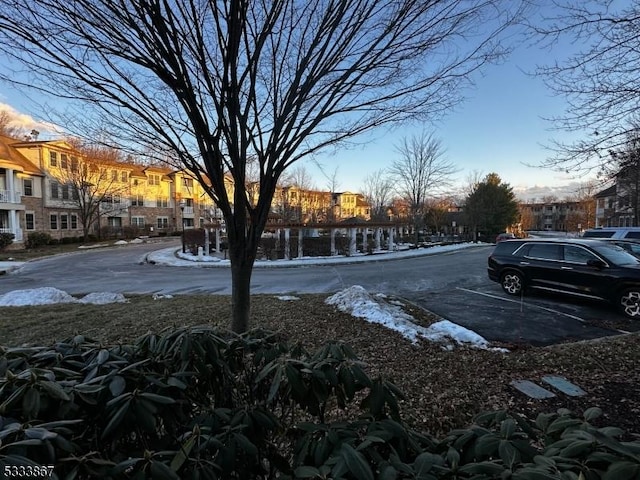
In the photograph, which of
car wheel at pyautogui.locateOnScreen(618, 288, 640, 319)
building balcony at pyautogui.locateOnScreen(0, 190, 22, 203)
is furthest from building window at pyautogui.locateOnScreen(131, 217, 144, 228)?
car wheel at pyautogui.locateOnScreen(618, 288, 640, 319)

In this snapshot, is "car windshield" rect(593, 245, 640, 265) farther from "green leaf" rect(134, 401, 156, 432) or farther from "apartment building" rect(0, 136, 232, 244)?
"apartment building" rect(0, 136, 232, 244)

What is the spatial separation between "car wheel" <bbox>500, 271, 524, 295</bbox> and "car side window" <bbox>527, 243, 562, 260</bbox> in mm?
631

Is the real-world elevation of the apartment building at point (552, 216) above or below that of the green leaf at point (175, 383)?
above

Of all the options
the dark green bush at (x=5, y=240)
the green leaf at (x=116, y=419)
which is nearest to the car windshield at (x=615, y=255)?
the green leaf at (x=116, y=419)

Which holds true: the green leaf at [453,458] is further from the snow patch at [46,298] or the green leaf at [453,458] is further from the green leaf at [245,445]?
the snow patch at [46,298]

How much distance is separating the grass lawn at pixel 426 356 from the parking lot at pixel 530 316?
2.44ft

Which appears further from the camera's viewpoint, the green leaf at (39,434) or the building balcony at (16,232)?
the building balcony at (16,232)

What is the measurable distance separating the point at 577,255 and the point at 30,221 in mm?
38625

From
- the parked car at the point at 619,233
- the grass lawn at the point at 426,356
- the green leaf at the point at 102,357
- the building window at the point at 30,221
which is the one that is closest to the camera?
the green leaf at the point at 102,357

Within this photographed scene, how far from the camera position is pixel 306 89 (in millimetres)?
3484

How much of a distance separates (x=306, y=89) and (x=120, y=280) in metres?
13.8

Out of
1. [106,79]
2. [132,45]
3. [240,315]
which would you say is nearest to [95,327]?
[240,315]

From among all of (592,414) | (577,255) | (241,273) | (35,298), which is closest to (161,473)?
(592,414)

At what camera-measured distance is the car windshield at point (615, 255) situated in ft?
25.9
